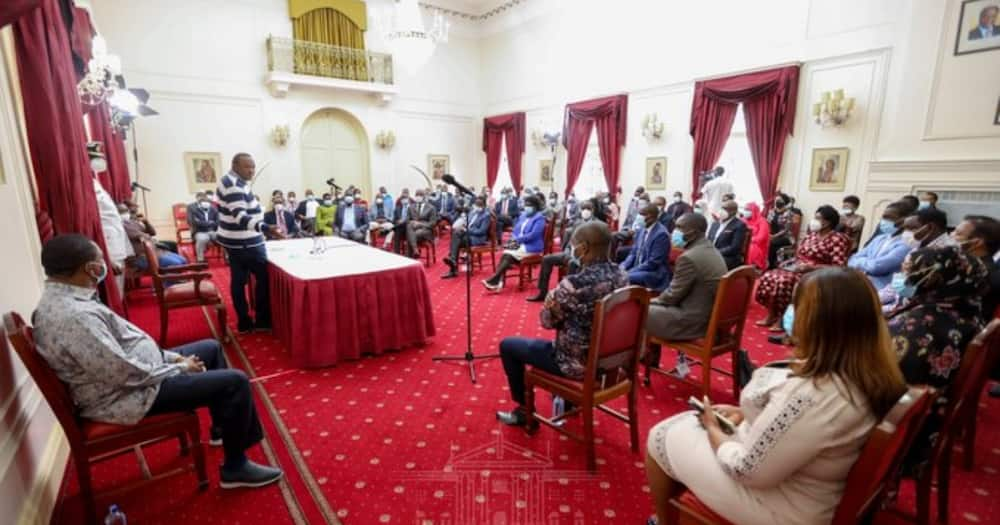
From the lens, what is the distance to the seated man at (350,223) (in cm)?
818

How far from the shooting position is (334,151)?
35.3 ft

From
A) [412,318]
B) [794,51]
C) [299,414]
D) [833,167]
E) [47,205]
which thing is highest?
[794,51]

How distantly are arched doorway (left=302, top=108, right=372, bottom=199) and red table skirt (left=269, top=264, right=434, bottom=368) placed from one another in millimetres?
7374

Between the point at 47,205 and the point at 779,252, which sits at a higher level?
the point at 47,205

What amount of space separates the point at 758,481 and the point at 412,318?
2.89m

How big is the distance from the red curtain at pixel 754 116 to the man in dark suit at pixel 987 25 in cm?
191

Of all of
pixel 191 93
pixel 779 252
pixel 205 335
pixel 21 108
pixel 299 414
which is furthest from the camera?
pixel 191 93

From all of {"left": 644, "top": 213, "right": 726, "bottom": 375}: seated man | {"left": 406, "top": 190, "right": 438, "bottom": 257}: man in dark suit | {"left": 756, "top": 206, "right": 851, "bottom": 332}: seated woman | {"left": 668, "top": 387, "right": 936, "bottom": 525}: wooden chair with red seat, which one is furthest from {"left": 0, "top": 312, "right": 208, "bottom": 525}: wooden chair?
{"left": 406, "top": 190, "right": 438, "bottom": 257}: man in dark suit

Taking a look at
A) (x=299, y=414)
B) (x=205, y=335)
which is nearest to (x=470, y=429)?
(x=299, y=414)

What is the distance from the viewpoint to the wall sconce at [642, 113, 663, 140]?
8562 mm

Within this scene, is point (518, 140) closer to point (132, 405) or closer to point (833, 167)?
point (833, 167)

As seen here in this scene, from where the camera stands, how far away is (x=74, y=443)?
174 cm

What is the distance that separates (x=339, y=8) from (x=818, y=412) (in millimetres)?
11643

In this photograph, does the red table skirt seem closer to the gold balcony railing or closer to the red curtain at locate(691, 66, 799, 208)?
the red curtain at locate(691, 66, 799, 208)
